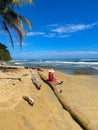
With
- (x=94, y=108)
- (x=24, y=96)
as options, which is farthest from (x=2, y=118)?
(x=94, y=108)

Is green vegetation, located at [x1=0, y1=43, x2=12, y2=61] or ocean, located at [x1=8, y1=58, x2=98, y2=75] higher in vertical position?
green vegetation, located at [x1=0, y1=43, x2=12, y2=61]

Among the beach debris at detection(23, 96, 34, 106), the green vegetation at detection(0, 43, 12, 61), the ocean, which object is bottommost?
the ocean

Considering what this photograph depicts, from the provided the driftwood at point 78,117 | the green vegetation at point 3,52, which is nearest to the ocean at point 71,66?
the green vegetation at point 3,52

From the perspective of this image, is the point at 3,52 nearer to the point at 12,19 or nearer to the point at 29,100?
the point at 12,19

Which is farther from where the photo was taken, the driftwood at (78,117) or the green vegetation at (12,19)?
the green vegetation at (12,19)

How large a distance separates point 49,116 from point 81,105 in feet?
9.88

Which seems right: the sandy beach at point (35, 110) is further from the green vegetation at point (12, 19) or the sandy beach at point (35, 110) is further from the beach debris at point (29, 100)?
the green vegetation at point (12, 19)

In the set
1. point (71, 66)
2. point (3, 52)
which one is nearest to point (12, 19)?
point (3, 52)

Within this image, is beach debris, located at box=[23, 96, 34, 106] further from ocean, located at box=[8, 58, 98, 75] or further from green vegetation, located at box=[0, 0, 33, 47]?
ocean, located at box=[8, 58, 98, 75]

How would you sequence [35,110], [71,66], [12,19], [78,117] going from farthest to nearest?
[71,66]
[12,19]
[78,117]
[35,110]

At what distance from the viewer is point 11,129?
658 centimetres

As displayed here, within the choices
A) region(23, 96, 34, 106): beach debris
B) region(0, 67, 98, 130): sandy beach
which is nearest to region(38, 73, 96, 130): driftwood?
region(0, 67, 98, 130): sandy beach

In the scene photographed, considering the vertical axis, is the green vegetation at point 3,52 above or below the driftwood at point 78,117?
above

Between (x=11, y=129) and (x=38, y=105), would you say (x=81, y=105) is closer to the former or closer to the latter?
(x=38, y=105)
